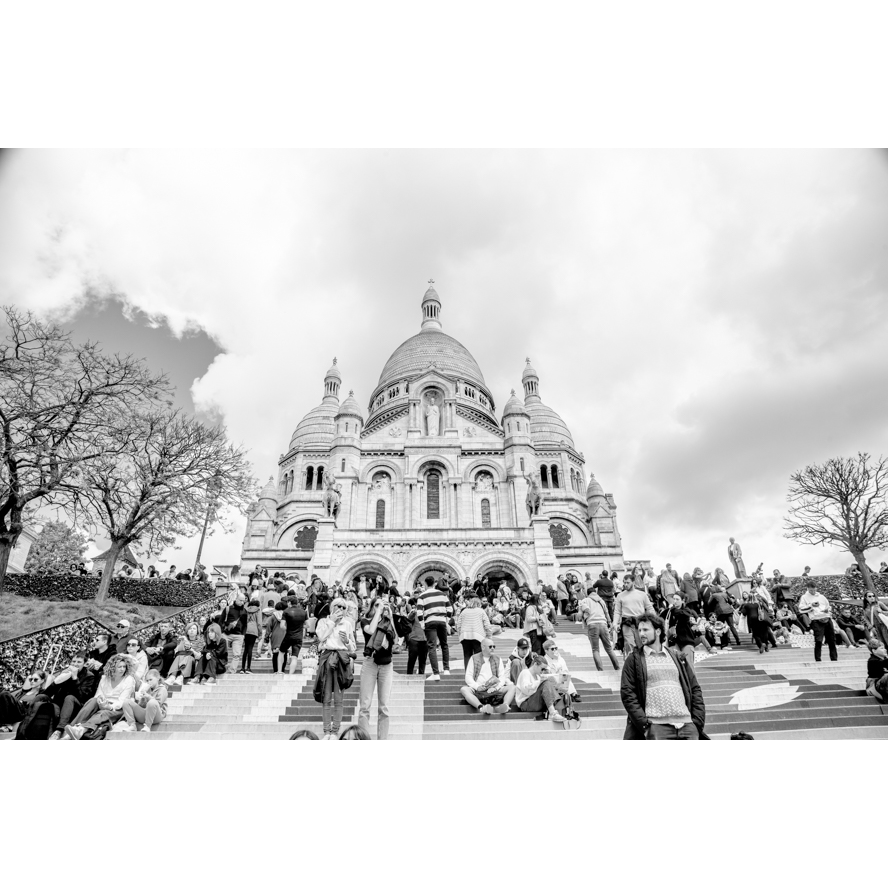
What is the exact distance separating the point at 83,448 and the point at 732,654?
14565 millimetres

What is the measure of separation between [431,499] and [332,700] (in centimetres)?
2460

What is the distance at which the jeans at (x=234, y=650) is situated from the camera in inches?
431

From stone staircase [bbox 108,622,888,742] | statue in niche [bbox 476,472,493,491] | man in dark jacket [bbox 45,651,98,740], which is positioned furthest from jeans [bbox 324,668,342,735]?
statue in niche [bbox 476,472,493,491]

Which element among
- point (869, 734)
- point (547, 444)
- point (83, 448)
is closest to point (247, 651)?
point (83, 448)

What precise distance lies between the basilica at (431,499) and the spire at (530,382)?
306cm

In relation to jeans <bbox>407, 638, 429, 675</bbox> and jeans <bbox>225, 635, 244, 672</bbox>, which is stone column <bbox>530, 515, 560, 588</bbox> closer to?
jeans <bbox>225, 635, 244, 672</bbox>

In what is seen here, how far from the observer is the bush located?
16859mm

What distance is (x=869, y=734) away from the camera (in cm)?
635

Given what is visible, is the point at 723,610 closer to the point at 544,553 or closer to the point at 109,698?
the point at 109,698

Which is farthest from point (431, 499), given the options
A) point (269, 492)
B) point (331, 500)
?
point (269, 492)

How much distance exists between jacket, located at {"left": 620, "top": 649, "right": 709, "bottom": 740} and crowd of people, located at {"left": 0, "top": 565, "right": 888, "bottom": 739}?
1cm
